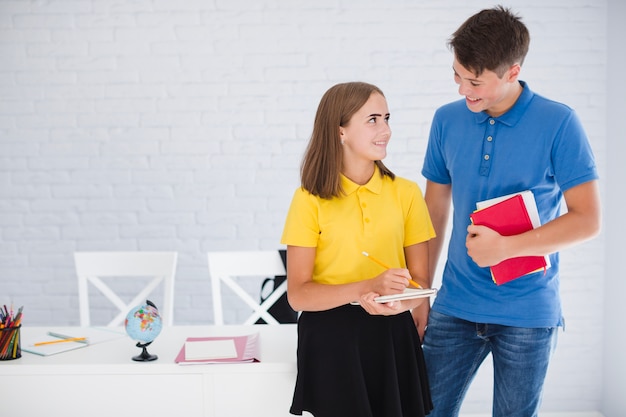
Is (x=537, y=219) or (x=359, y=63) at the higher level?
(x=359, y=63)

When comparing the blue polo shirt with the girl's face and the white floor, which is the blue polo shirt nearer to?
the girl's face

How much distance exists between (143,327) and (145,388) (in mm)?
176

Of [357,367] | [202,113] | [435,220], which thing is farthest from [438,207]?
[202,113]

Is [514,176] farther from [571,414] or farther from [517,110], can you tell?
[571,414]

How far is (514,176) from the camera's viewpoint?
1.73m

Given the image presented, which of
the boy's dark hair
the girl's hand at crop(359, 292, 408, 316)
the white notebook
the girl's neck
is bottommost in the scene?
the girl's hand at crop(359, 292, 408, 316)

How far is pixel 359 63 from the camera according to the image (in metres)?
3.20

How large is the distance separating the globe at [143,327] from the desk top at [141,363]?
0.14 ft

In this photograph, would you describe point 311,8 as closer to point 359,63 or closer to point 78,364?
point 359,63

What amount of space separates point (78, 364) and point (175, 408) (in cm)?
31

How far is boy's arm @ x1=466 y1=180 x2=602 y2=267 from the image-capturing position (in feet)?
5.34

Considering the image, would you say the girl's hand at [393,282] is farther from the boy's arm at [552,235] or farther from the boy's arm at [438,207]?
the boy's arm at [438,207]

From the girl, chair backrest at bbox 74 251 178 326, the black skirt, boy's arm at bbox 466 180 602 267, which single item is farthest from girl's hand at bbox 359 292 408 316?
chair backrest at bbox 74 251 178 326

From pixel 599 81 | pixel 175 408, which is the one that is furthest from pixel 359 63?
pixel 175 408
